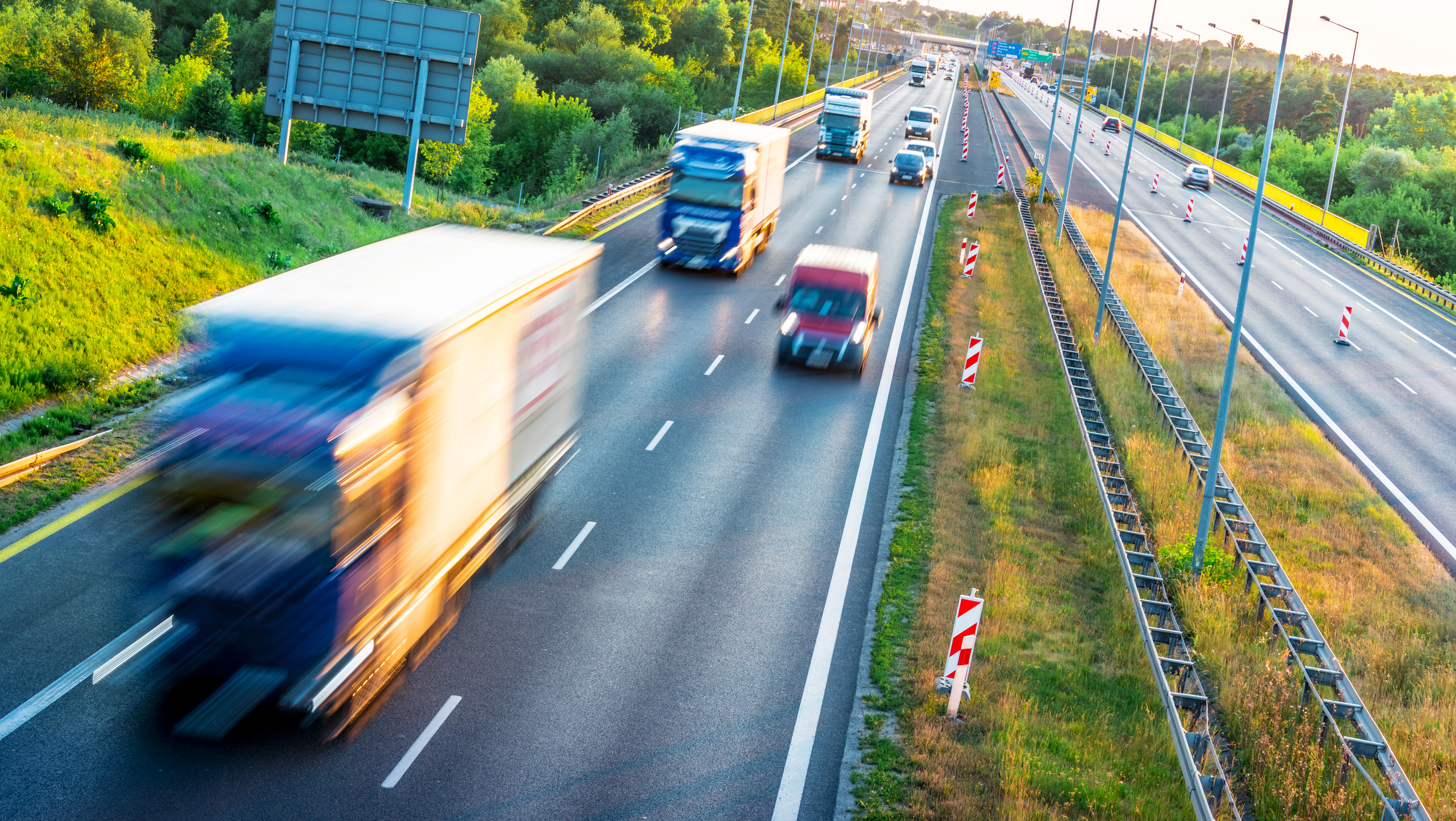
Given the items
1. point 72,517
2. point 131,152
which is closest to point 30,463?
point 72,517

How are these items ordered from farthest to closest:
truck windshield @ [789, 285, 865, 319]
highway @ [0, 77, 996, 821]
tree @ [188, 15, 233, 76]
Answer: tree @ [188, 15, 233, 76]
truck windshield @ [789, 285, 865, 319]
highway @ [0, 77, 996, 821]

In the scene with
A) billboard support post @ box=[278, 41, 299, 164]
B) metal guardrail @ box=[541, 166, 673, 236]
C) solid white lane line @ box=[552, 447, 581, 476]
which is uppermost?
billboard support post @ box=[278, 41, 299, 164]

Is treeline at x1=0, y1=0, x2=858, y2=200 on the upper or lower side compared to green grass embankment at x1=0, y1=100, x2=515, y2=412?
upper

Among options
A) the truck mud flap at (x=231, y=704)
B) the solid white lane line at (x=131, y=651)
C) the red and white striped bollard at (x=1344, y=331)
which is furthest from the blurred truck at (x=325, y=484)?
the red and white striped bollard at (x=1344, y=331)

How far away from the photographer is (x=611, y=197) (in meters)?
38.2

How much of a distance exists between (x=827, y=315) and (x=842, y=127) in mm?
34639

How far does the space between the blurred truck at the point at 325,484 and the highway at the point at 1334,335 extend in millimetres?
17630

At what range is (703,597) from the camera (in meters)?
13.8

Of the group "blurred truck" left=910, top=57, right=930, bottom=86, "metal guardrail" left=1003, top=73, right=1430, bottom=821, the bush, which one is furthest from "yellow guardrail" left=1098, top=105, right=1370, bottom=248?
the bush

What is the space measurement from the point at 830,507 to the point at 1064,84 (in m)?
174

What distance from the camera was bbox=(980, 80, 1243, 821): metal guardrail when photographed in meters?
10.6

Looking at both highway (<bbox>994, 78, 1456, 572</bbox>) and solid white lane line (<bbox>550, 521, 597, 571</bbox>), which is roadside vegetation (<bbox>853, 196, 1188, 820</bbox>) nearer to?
solid white lane line (<bbox>550, 521, 597, 571</bbox>)

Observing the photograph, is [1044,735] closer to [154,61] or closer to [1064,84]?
[154,61]

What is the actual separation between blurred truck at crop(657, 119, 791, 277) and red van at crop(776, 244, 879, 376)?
6203 mm
